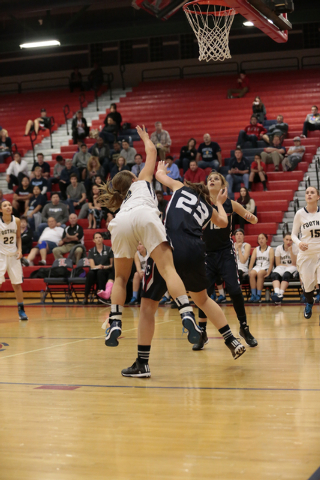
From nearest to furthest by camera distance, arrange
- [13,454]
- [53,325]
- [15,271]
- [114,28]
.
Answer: [13,454] → [53,325] → [15,271] → [114,28]

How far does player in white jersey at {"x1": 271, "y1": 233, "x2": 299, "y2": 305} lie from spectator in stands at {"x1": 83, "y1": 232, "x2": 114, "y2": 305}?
3.51 metres

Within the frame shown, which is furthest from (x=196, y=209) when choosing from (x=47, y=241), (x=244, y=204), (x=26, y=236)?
(x=26, y=236)

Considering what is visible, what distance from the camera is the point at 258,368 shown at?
17.2 feet

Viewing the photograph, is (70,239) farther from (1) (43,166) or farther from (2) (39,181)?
(1) (43,166)

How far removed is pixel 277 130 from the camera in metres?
17.4

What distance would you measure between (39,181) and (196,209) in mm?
13418

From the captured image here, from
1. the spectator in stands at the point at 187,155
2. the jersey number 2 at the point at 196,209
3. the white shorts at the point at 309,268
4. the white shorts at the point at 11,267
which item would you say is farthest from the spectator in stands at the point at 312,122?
the jersey number 2 at the point at 196,209

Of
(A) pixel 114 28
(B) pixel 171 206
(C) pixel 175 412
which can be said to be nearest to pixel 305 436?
(C) pixel 175 412

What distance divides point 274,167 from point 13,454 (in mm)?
14256

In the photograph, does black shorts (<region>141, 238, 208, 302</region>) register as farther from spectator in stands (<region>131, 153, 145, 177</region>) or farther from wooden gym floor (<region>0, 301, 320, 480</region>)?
spectator in stands (<region>131, 153, 145, 177</region>)

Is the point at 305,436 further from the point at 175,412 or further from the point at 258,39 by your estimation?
the point at 258,39

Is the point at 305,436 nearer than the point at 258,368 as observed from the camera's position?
Yes

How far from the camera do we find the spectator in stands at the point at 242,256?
482 inches

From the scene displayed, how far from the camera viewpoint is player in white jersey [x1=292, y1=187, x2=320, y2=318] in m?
8.41
